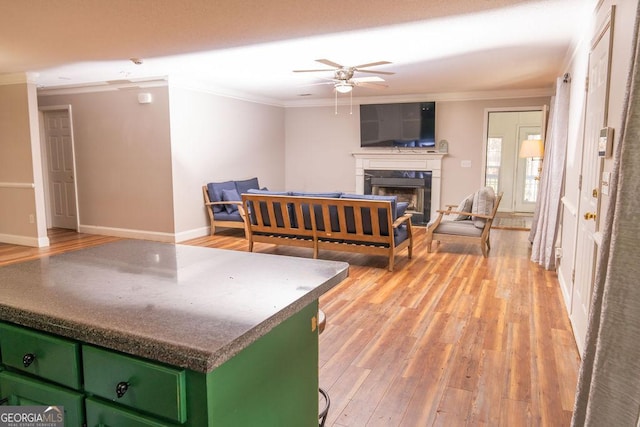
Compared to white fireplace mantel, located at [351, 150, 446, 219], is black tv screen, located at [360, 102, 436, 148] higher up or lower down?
higher up

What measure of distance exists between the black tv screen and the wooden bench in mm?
3154

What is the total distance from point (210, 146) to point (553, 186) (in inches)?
193

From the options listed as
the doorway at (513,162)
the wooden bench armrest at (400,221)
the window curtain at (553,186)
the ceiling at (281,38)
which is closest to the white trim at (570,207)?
the window curtain at (553,186)

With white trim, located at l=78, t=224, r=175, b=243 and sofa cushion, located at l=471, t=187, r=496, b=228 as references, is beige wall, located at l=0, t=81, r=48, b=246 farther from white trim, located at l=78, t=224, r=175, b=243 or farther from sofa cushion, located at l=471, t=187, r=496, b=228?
sofa cushion, located at l=471, t=187, r=496, b=228

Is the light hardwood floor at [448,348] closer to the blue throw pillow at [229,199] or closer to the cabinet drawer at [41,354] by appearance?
the cabinet drawer at [41,354]

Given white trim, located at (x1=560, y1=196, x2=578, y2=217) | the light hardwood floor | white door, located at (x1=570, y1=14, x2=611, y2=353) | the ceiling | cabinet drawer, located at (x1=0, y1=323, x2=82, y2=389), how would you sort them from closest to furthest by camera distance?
cabinet drawer, located at (x1=0, y1=323, x2=82, y2=389)
the light hardwood floor
white door, located at (x1=570, y1=14, x2=611, y2=353)
the ceiling
white trim, located at (x1=560, y1=196, x2=578, y2=217)

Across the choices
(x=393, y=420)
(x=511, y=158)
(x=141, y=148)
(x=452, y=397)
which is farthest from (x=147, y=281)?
(x=511, y=158)

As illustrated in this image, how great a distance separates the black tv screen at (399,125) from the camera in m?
7.93

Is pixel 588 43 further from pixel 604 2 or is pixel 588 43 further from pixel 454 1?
pixel 454 1

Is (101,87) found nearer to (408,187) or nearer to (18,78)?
(18,78)

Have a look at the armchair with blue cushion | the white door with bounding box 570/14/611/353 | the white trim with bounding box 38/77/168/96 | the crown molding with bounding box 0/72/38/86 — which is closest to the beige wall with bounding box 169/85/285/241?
the armchair with blue cushion

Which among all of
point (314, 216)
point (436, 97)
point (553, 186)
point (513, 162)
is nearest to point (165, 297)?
point (314, 216)

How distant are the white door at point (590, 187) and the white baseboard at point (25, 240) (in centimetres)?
639

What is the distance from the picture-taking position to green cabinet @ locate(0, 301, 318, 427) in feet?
3.32
